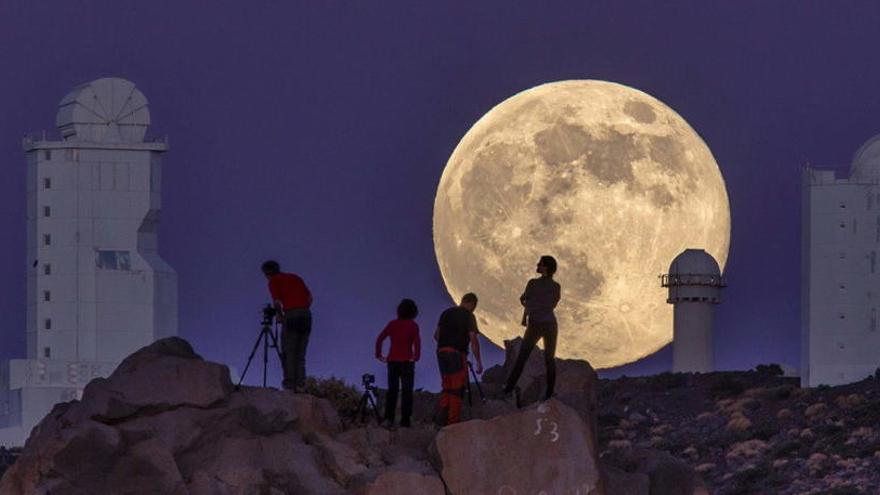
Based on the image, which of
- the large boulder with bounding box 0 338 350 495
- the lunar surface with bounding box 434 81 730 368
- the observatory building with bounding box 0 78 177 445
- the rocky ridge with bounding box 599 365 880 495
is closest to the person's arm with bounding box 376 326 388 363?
the large boulder with bounding box 0 338 350 495

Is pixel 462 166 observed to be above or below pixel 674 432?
above

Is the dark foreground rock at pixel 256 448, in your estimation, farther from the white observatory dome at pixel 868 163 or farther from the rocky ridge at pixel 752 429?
the white observatory dome at pixel 868 163

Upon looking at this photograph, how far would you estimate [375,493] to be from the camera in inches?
2013

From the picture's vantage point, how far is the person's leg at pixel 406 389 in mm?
51641

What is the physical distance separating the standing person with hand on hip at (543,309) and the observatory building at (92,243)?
10282 cm

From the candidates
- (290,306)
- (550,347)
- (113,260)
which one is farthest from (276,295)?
(113,260)

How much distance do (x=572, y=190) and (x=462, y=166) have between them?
181 inches

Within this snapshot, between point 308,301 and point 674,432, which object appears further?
point 674,432

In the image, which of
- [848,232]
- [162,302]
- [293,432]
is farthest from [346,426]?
[162,302]

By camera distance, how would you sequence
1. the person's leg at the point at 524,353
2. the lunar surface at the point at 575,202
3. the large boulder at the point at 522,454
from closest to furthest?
the large boulder at the point at 522,454 → the person's leg at the point at 524,353 → the lunar surface at the point at 575,202

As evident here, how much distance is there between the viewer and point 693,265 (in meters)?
115

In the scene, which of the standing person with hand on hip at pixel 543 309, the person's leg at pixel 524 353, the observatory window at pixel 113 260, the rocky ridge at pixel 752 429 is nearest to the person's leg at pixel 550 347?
the standing person with hand on hip at pixel 543 309

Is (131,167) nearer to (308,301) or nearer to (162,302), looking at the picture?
(162,302)

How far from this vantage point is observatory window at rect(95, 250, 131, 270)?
15662cm
